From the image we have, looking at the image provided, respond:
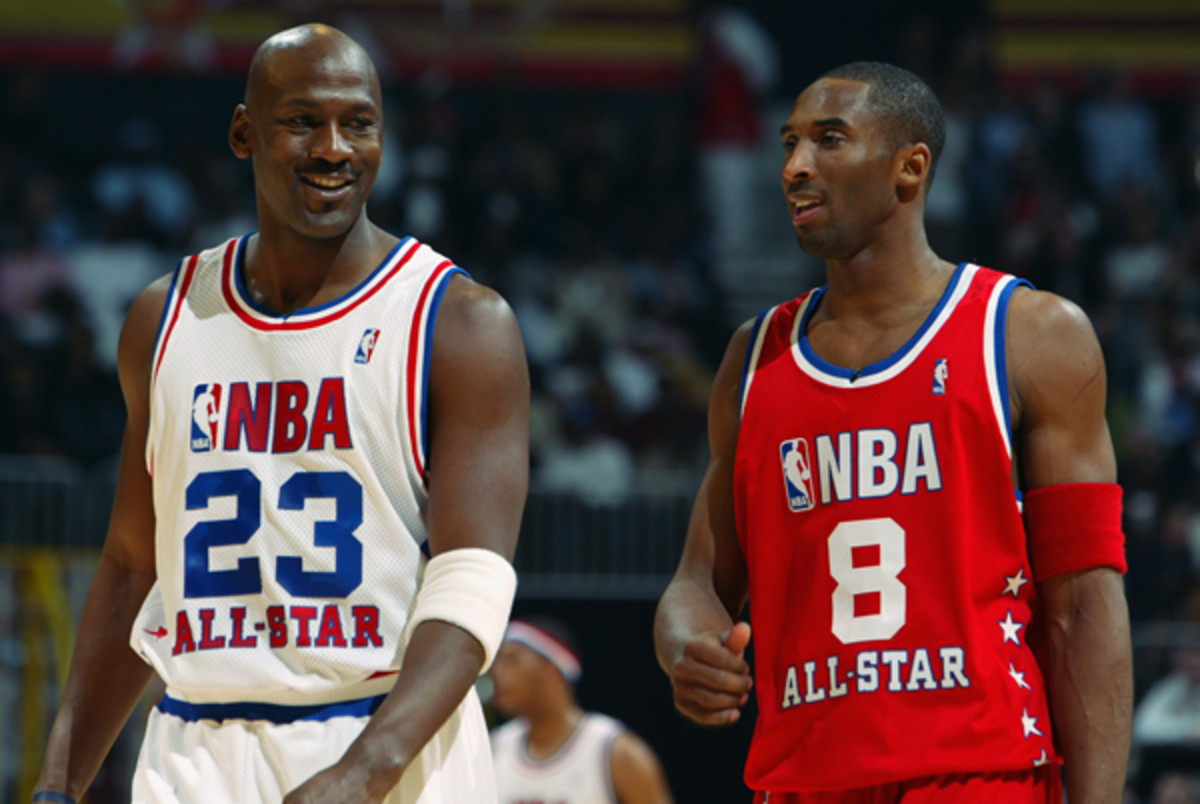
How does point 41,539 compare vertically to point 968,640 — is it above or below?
above

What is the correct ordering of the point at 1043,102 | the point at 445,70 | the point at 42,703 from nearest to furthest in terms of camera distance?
1. the point at 42,703
2. the point at 1043,102
3. the point at 445,70

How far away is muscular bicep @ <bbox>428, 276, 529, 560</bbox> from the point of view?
3.29 meters

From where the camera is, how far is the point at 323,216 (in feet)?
11.4

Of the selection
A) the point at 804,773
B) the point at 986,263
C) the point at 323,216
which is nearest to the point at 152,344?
the point at 323,216

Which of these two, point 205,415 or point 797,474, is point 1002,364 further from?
point 205,415

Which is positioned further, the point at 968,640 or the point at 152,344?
the point at 152,344

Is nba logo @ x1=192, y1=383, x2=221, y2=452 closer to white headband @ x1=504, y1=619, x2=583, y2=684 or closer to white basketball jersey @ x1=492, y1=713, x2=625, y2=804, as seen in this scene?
white basketball jersey @ x1=492, y1=713, x2=625, y2=804

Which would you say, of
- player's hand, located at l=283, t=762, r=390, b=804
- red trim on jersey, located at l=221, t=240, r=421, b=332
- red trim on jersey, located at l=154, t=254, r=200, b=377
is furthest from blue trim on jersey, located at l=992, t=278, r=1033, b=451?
red trim on jersey, located at l=154, t=254, r=200, b=377

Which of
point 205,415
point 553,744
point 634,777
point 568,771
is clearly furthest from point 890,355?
point 553,744

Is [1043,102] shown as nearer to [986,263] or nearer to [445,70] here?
[986,263]

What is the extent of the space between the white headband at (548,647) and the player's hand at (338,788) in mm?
4989

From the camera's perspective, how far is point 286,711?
3.31 meters

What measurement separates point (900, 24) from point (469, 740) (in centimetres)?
1336

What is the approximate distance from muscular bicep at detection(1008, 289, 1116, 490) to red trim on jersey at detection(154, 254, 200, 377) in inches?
69.8
